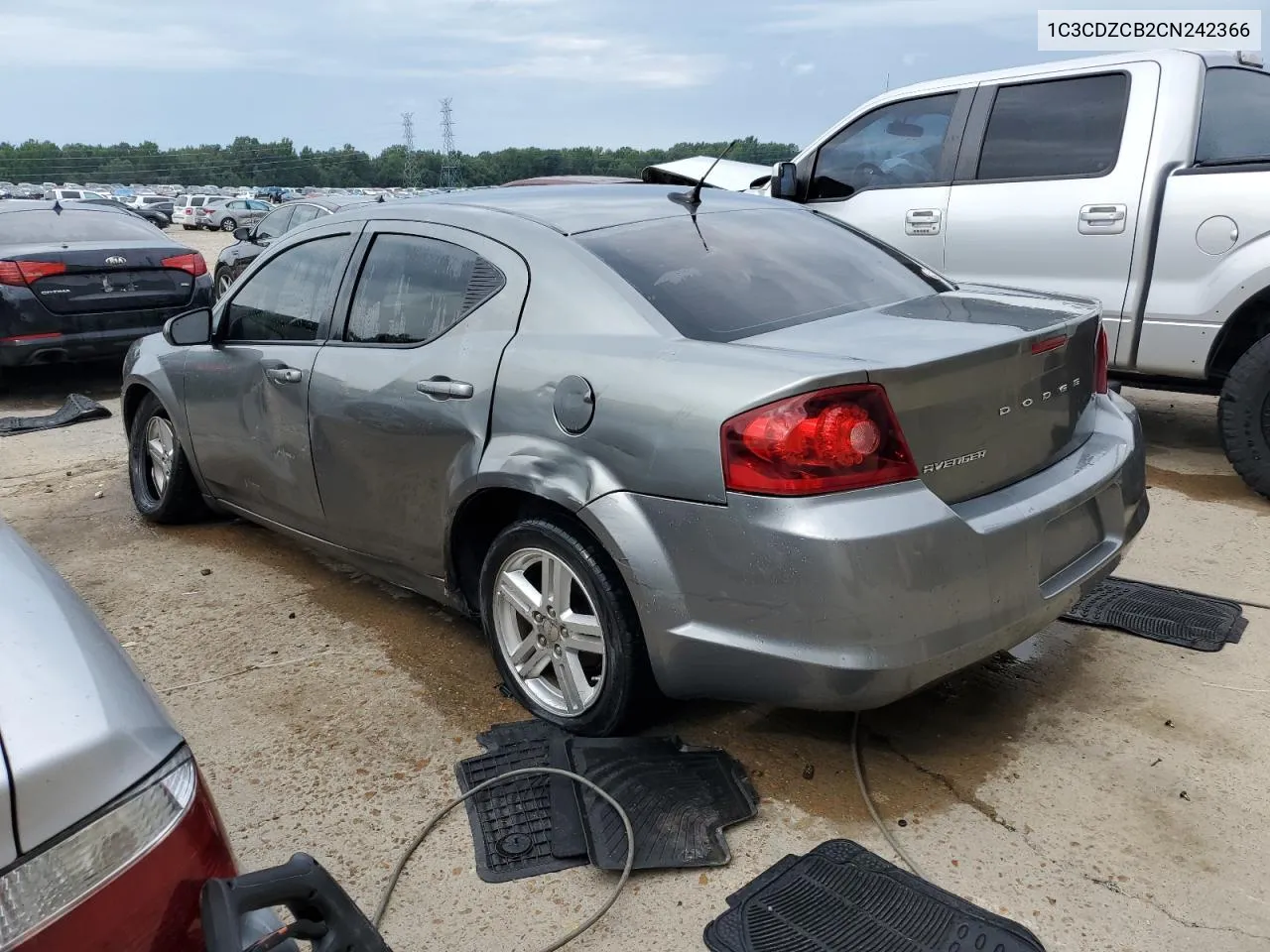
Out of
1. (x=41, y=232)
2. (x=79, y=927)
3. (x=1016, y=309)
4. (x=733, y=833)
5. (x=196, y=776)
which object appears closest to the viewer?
(x=79, y=927)

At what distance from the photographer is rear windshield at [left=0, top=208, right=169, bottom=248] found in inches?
332

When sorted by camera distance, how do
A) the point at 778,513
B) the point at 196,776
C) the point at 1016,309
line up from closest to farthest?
the point at 196,776, the point at 778,513, the point at 1016,309

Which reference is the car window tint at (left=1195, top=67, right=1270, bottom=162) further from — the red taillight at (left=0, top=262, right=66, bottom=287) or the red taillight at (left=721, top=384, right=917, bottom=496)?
the red taillight at (left=0, top=262, right=66, bottom=287)


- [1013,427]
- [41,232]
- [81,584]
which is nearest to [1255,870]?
[1013,427]

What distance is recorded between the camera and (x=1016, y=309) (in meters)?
3.20

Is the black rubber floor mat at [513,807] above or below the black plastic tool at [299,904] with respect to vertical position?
below

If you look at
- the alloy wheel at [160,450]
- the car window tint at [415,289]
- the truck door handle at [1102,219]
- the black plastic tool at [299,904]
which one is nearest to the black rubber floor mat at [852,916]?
the black plastic tool at [299,904]

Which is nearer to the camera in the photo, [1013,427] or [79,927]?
[79,927]

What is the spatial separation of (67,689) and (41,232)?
830 cm

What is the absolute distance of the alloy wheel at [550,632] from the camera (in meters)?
3.03

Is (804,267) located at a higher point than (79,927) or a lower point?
higher

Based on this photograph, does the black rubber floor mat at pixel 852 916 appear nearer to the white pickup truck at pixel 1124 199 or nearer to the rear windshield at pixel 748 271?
the rear windshield at pixel 748 271

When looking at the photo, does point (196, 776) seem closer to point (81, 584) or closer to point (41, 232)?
point (81, 584)

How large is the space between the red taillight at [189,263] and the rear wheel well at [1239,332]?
7526mm
